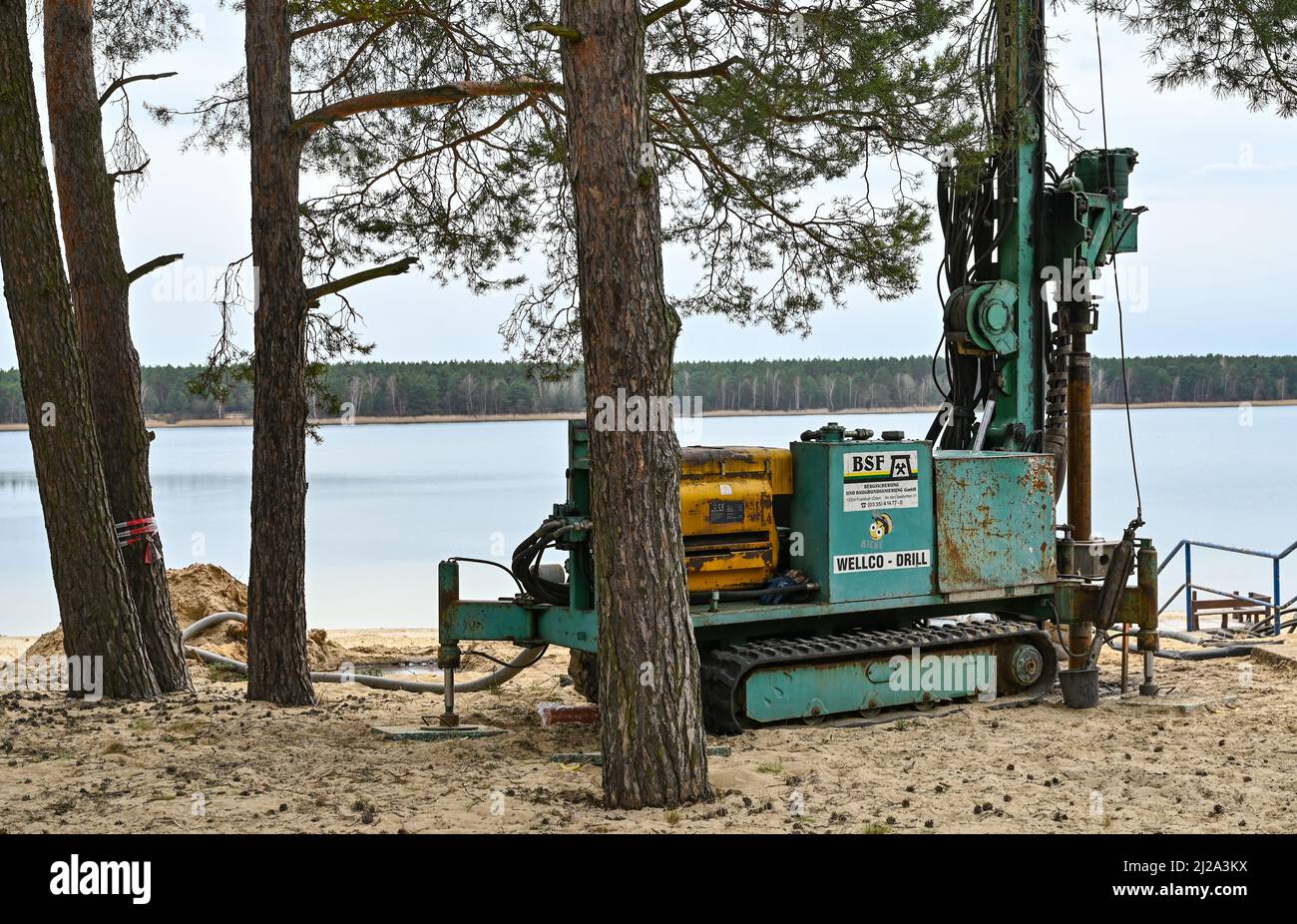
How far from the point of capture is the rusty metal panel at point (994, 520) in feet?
30.0

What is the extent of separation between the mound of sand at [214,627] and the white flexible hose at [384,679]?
237mm

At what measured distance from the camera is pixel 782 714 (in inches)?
329

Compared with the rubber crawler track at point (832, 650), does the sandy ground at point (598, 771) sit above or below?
below

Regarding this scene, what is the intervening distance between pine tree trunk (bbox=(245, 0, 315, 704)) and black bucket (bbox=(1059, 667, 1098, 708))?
16.9 feet

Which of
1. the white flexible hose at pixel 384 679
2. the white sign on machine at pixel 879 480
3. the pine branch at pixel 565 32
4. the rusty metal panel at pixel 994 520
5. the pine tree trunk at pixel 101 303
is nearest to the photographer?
the pine branch at pixel 565 32

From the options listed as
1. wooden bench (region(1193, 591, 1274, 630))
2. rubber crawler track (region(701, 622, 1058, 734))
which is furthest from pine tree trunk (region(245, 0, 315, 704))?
wooden bench (region(1193, 591, 1274, 630))

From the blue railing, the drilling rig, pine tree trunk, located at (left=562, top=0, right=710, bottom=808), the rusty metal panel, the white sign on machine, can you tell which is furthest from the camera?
the blue railing

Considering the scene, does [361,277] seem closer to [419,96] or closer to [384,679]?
[419,96]

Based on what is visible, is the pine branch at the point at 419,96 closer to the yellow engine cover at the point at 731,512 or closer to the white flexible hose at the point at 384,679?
the yellow engine cover at the point at 731,512

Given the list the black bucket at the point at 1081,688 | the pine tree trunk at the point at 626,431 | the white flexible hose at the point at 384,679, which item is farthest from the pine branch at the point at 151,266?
the black bucket at the point at 1081,688

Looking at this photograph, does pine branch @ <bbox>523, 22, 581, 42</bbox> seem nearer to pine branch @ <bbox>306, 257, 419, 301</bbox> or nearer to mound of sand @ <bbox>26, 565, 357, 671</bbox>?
pine branch @ <bbox>306, 257, 419, 301</bbox>

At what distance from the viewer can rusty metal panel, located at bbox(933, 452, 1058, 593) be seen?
30.0ft

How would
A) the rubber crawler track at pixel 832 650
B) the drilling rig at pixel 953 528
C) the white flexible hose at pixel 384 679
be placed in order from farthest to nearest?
the white flexible hose at pixel 384 679 → the drilling rig at pixel 953 528 → the rubber crawler track at pixel 832 650

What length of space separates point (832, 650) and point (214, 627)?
22.7 feet
